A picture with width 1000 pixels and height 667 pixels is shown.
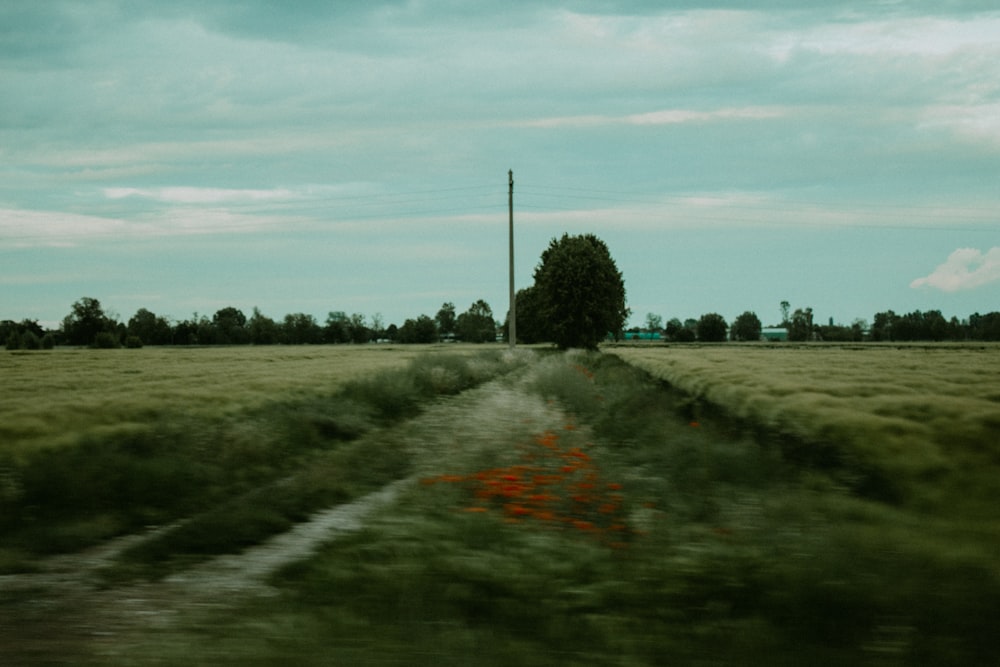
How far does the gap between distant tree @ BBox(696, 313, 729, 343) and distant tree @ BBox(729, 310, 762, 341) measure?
1.78m

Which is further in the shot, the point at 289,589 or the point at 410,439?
the point at 410,439

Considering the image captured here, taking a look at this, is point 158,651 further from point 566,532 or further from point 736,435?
point 736,435

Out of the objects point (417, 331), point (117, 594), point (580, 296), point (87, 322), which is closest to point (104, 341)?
point (87, 322)

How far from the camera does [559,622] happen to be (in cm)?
448

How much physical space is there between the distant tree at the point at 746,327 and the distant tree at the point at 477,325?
44.1 metres

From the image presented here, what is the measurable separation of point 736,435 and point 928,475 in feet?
19.8

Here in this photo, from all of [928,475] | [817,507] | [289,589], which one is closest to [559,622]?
[289,589]

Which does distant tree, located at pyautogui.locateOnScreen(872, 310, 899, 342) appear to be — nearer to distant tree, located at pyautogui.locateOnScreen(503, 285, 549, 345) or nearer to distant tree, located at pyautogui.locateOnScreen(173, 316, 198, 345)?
distant tree, located at pyautogui.locateOnScreen(503, 285, 549, 345)

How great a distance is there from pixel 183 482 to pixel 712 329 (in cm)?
12413

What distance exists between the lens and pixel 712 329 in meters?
126

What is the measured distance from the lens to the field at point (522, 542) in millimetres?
4188

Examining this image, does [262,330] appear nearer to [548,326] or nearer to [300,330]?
[300,330]

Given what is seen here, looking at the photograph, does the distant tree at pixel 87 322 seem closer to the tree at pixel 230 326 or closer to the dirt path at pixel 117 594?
the tree at pixel 230 326

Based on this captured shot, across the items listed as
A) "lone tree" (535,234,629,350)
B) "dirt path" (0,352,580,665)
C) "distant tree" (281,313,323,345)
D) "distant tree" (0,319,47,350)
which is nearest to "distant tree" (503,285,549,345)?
"lone tree" (535,234,629,350)
